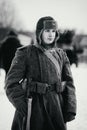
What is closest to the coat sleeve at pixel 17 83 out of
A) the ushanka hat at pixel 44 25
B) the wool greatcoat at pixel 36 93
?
the wool greatcoat at pixel 36 93

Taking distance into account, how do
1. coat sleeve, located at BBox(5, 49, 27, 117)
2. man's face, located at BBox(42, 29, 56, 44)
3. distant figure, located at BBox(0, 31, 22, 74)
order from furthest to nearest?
1. distant figure, located at BBox(0, 31, 22, 74)
2. man's face, located at BBox(42, 29, 56, 44)
3. coat sleeve, located at BBox(5, 49, 27, 117)

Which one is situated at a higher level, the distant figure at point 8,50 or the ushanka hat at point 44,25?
the ushanka hat at point 44,25

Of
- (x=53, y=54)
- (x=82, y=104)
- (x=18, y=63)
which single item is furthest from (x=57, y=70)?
(x=82, y=104)

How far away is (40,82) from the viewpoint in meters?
3.68

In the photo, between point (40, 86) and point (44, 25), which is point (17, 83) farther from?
point (44, 25)

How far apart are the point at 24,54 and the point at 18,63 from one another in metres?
0.12

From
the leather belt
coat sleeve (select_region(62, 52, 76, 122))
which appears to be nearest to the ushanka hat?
coat sleeve (select_region(62, 52, 76, 122))

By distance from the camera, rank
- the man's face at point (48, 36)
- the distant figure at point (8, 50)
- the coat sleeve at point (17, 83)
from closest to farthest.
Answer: the coat sleeve at point (17, 83) < the man's face at point (48, 36) < the distant figure at point (8, 50)

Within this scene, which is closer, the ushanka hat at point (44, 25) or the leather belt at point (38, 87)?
the leather belt at point (38, 87)

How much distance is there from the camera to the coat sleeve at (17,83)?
141 inches

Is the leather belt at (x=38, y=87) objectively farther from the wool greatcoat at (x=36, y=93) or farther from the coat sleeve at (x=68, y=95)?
the coat sleeve at (x=68, y=95)

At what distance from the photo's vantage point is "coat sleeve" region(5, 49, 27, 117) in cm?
357

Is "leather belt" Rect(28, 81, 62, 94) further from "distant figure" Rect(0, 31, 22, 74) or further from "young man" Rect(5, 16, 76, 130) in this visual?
"distant figure" Rect(0, 31, 22, 74)

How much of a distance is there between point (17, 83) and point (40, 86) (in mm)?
236
